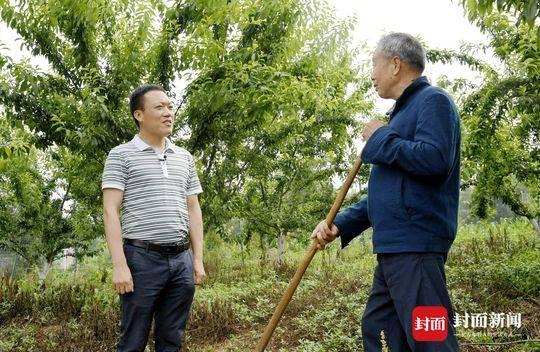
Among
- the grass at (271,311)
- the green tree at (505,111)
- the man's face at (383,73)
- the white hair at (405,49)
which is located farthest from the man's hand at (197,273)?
the green tree at (505,111)

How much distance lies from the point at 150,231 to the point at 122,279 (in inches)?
12.6

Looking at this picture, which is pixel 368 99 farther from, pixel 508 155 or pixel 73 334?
pixel 73 334

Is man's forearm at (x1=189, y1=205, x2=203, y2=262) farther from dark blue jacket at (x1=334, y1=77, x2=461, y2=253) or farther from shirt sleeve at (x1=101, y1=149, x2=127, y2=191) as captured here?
dark blue jacket at (x1=334, y1=77, x2=461, y2=253)

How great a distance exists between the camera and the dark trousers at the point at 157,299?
8.91 ft

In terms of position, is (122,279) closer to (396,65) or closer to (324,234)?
(324,234)

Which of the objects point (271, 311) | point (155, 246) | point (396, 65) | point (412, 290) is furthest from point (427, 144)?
point (271, 311)

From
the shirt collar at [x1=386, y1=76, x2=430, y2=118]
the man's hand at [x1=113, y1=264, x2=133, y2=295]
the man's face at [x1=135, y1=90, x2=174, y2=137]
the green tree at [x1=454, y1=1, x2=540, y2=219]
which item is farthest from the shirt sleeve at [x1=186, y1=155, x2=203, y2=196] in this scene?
the green tree at [x1=454, y1=1, x2=540, y2=219]

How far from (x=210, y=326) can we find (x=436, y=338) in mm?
3818

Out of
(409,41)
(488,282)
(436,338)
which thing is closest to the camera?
(436,338)

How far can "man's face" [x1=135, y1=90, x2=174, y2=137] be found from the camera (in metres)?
3.02

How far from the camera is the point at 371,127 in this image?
2.22 metres

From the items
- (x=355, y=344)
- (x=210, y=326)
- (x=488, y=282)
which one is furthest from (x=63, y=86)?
(x=488, y=282)

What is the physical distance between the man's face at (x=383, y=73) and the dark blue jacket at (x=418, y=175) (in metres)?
0.14

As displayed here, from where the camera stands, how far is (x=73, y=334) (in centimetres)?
525
